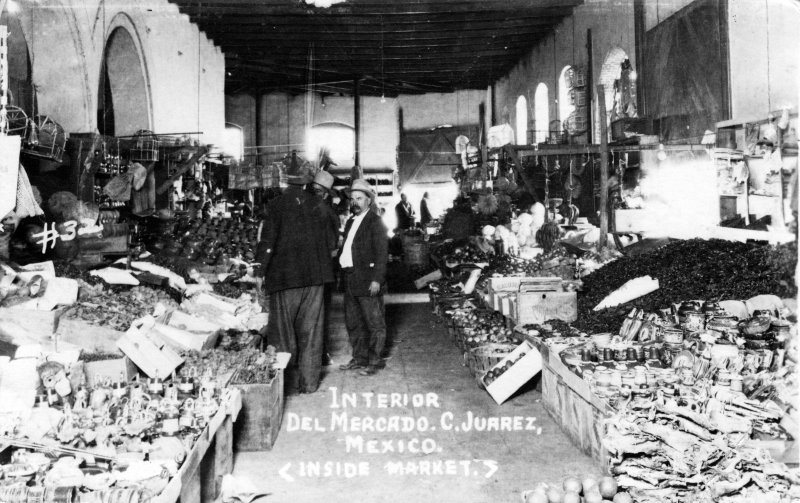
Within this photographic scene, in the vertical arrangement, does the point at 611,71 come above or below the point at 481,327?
above

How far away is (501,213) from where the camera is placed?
520 inches

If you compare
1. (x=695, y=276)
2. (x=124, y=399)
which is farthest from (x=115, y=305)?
(x=695, y=276)

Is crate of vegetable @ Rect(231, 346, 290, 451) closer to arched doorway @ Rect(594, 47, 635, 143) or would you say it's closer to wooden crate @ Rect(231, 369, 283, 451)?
wooden crate @ Rect(231, 369, 283, 451)

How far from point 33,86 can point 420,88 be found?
49.2 ft

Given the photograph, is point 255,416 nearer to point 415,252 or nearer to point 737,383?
point 737,383

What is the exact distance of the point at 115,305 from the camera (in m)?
4.99

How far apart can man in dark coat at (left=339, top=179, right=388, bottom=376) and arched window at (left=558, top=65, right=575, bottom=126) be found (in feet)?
28.9

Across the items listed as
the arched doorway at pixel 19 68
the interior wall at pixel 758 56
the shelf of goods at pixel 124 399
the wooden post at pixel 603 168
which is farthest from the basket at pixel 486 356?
the arched doorway at pixel 19 68

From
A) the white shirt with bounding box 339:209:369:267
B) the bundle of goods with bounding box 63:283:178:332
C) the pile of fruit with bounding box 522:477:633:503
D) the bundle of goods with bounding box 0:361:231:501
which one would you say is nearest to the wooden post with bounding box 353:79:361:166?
the white shirt with bounding box 339:209:369:267

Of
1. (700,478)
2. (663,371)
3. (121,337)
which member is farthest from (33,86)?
(700,478)

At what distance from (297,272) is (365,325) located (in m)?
1.16

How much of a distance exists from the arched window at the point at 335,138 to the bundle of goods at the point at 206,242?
9411 mm

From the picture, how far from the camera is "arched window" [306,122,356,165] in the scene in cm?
2059

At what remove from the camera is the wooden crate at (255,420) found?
12.9ft
